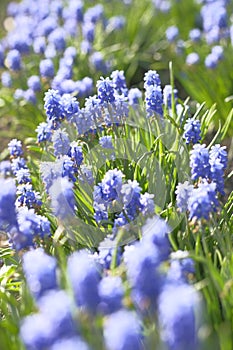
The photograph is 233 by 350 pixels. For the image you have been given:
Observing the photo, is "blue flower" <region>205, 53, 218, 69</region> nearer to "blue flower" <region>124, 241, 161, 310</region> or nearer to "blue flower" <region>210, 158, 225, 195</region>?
"blue flower" <region>210, 158, 225, 195</region>

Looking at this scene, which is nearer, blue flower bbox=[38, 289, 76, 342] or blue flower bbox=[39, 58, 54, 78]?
blue flower bbox=[38, 289, 76, 342]

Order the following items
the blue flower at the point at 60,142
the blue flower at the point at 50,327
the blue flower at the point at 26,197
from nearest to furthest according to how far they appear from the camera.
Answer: the blue flower at the point at 50,327
the blue flower at the point at 26,197
the blue flower at the point at 60,142

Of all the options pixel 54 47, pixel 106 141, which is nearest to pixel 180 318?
pixel 106 141

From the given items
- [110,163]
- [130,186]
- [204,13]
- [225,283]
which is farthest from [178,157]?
[204,13]

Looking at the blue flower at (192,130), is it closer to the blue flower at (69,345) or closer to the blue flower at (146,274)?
the blue flower at (146,274)

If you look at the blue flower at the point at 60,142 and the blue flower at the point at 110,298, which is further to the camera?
the blue flower at the point at 60,142

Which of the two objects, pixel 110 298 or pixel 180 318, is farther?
pixel 110 298

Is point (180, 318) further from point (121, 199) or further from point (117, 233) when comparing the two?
point (121, 199)

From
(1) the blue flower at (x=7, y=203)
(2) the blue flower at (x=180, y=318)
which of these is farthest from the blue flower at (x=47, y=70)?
(2) the blue flower at (x=180, y=318)

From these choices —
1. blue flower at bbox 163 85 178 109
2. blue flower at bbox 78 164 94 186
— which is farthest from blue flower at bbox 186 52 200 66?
blue flower at bbox 78 164 94 186

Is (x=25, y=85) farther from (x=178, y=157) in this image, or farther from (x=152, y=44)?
(x=178, y=157)

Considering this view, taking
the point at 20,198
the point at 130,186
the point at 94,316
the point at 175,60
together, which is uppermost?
the point at 175,60
